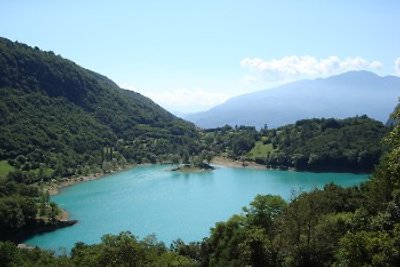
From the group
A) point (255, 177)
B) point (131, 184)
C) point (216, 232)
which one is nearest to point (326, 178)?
point (255, 177)

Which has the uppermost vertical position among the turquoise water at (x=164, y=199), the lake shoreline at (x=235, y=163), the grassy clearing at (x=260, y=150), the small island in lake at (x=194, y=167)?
the grassy clearing at (x=260, y=150)

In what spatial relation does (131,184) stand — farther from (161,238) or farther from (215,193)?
(161,238)

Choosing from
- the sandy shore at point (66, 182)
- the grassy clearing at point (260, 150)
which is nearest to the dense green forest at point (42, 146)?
the sandy shore at point (66, 182)

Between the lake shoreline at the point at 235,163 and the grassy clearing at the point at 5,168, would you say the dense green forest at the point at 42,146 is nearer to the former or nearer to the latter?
the grassy clearing at the point at 5,168

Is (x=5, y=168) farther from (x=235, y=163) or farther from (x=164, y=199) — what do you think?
(x=235, y=163)

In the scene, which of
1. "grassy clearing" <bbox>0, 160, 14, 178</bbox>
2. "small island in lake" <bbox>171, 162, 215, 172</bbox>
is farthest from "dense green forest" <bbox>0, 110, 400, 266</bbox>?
"small island in lake" <bbox>171, 162, 215, 172</bbox>

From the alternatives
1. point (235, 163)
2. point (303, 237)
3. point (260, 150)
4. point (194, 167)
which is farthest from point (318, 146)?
point (303, 237)

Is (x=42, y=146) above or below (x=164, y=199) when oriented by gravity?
above
